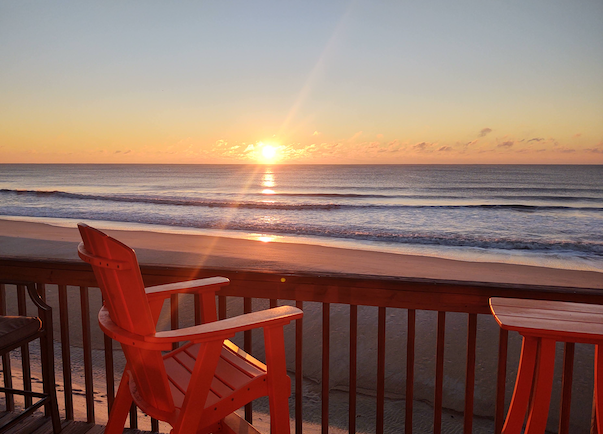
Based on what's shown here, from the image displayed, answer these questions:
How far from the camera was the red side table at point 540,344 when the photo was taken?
3.31ft

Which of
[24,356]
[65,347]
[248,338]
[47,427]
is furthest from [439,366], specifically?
[24,356]

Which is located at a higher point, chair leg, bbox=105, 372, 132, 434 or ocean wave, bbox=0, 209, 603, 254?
chair leg, bbox=105, 372, 132, 434

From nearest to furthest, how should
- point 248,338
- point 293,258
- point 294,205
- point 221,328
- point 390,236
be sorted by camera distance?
point 221,328 → point 248,338 → point 293,258 → point 390,236 → point 294,205

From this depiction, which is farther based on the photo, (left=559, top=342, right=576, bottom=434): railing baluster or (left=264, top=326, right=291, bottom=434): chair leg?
(left=559, top=342, right=576, bottom=434): railing baluster

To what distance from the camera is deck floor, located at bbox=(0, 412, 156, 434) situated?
180 centimetres

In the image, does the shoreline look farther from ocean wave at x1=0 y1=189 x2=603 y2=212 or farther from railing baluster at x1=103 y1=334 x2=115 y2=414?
ocean wave at x1=0 y1=189 x2=603 y2=212

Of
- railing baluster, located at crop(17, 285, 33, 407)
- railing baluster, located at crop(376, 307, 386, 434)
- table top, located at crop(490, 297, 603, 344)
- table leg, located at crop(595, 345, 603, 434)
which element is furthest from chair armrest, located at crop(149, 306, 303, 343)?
railing baluster, located at crop(17, 285, 33, 407)

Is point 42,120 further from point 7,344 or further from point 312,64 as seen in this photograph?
point 7,344

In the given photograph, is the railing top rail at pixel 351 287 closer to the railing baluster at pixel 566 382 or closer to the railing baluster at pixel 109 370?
the railing baluster at pixel 566 382

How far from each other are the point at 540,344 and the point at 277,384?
0.82m

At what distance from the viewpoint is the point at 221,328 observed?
104 cm

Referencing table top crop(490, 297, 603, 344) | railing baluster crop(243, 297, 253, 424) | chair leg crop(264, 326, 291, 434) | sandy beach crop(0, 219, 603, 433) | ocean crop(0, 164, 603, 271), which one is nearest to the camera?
table top crop(490, 297, 603, 344)

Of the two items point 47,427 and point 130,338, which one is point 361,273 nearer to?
point 130,338

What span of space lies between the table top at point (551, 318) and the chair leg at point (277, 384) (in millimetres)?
679
